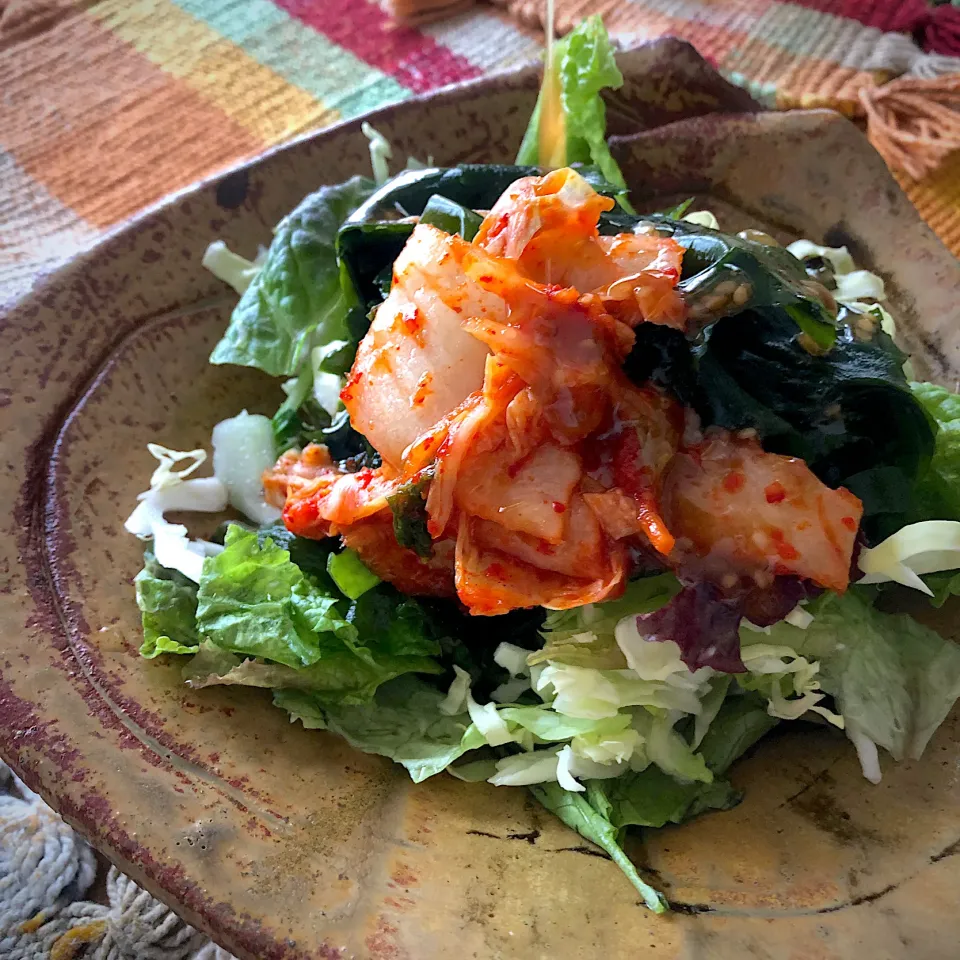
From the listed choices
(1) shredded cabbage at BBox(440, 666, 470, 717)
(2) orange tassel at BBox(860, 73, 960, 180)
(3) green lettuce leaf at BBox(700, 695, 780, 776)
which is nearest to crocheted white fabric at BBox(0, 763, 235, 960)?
(1) shredded cabbage at BBox(440, 666, 470, 717)

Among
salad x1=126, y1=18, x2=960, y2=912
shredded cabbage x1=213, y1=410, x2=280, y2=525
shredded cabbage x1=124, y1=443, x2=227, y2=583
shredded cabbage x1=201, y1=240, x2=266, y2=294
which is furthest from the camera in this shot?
shredded cabbage x1=201, y1=240, x2=266, y2=294

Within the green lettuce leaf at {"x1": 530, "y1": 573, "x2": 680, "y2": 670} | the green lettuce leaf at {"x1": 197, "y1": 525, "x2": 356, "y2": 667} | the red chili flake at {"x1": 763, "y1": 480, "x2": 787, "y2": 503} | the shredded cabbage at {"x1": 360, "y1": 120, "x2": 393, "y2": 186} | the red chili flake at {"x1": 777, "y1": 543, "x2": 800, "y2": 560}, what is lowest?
the green lettuce leaf at {"x1": 530, "y1": 573, "x2": 680, "y2": 670}

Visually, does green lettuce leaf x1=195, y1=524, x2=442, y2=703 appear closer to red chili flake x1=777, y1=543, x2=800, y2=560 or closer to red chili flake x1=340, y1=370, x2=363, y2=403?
red chili flake x1=340, y1=370, x2=363, y2=403

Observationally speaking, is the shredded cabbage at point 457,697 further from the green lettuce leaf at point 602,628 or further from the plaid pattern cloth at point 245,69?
the plaid pattern cloth at point 245,69

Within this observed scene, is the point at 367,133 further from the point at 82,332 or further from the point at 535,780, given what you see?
the point at 535,780

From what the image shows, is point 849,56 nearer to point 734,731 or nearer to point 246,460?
point 246,460

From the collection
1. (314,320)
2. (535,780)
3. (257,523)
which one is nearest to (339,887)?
(535,780)

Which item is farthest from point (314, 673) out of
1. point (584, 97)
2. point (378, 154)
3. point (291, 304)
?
point (584, 97)
